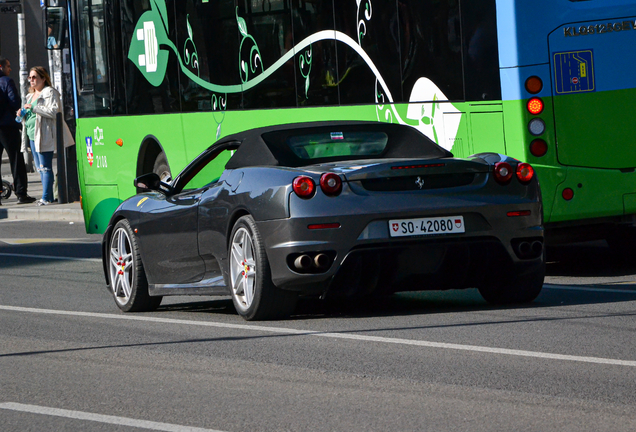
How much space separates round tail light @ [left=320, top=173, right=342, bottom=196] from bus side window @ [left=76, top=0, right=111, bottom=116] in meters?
8.09

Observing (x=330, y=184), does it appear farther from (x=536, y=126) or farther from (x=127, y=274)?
(x=536, y=126)

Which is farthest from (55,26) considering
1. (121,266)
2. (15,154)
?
(121,266)

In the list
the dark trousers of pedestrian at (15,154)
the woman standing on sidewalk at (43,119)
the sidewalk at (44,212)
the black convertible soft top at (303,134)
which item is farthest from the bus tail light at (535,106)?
the dark trousers of pedestrian at (15,154)

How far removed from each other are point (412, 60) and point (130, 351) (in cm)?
456

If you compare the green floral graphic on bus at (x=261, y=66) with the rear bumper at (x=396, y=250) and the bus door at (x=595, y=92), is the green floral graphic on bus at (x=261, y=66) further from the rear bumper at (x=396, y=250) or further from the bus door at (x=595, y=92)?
the rear bumper at (x=396, y=250)

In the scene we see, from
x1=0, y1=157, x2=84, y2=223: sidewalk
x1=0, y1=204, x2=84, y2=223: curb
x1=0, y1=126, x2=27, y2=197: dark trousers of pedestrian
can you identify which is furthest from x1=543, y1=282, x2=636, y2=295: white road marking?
x1=0, y1=126, x2=27, y2=197: dark trousers of pedestrian

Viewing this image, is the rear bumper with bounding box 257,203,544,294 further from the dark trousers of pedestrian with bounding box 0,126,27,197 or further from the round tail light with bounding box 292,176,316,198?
the dark trousers of pedestrian with bounding box 0,126,27,197

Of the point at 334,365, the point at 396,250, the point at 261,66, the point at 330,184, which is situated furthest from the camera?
the point at 261,66

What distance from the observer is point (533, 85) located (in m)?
9.86

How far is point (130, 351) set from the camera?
713cm

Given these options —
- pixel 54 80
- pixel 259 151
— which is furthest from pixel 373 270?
pixel 54 80

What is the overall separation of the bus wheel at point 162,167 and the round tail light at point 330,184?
654cm

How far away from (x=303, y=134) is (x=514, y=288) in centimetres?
171

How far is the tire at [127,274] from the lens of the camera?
9109 mm
